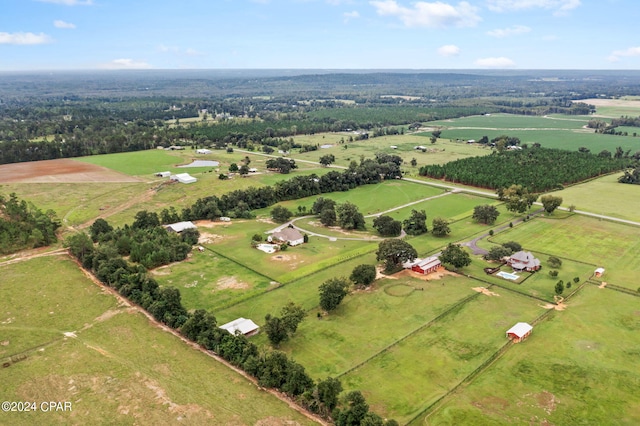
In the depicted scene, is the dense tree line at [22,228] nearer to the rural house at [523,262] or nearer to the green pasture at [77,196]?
the green pasture at [77,196]

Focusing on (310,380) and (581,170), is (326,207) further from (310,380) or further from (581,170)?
(581,170)

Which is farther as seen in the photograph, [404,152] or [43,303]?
[404,152]

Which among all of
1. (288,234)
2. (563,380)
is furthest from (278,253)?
(563,380)

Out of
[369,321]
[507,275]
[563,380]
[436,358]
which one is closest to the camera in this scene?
[563,380]

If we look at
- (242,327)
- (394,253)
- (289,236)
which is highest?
(394,253)

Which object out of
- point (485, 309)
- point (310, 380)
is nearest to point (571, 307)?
point (485, 309)

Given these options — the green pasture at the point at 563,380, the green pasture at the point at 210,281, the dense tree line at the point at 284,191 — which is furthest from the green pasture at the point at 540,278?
the green pasture at the point at 210,281

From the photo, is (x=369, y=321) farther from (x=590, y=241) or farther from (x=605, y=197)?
(x=605, y=197)

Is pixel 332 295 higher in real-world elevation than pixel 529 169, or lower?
higher

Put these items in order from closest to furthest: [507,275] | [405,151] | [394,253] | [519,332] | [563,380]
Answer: [563,380], [519,332], [507,275], [394,253], [405,151]

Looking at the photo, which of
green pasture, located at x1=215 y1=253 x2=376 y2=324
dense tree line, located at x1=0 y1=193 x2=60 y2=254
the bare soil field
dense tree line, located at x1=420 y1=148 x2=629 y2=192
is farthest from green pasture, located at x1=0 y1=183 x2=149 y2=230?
dense tree line, located at x1=420 y1=148 x2=629 y2=192
